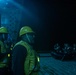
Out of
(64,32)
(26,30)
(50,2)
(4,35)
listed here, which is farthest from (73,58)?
(26,30)

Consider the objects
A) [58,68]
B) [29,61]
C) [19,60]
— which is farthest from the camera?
[58,68]

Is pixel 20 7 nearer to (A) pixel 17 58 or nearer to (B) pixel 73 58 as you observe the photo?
(B) pixel 73 58

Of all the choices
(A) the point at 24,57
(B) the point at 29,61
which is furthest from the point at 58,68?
(A) the point at 24,57

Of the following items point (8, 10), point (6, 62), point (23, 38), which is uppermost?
point (8, 10)

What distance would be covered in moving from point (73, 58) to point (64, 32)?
455 centimetres

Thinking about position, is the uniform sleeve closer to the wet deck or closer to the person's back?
the person's back

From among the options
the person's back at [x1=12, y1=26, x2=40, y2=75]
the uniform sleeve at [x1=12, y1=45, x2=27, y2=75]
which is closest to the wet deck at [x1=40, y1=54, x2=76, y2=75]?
the person's back at [x1=12, y1=26, x2=40, y2=75]

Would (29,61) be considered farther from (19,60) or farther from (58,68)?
(58,68)

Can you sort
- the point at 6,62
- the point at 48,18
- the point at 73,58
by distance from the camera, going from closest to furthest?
the point at 6,62 < the point at 73,58 < the point at 48,18

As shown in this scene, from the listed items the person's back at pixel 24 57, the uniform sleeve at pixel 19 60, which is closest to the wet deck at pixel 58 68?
the person's back at pixel 24 57

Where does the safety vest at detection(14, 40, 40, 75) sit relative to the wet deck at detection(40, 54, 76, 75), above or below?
above

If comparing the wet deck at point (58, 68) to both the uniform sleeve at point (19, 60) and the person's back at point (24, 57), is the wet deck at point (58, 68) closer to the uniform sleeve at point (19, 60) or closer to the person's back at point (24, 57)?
the person's back at point (24, 57)

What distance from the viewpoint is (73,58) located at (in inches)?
626

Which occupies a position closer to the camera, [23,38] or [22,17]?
[23,38]
